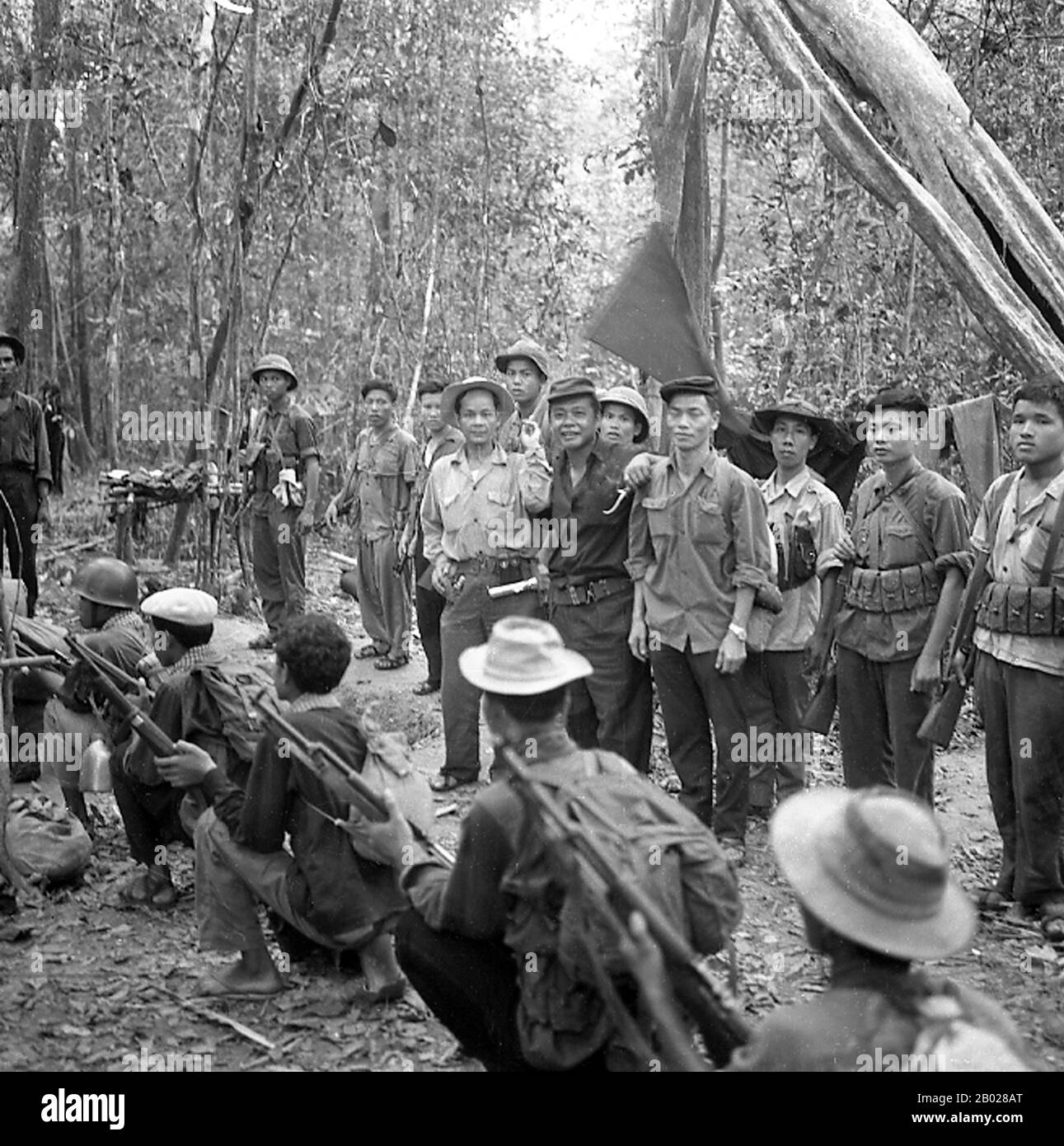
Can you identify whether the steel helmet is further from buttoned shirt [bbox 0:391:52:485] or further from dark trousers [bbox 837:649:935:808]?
buttoned shirt [bbox 0:391:52:485]

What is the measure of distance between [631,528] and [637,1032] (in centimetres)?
347

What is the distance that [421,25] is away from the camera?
537 inches

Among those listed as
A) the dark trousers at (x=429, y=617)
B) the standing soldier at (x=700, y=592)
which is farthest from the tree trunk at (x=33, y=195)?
the standing soldier at (x=700, y=592)

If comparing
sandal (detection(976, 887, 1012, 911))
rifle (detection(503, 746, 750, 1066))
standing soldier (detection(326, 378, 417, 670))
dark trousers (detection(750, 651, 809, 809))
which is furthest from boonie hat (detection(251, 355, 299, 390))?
rifle (detection(503, 746, 750, 1066))

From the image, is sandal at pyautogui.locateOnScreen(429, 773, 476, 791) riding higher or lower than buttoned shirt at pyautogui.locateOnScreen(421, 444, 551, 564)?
lower

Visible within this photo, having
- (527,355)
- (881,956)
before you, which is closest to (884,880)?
(881,956)

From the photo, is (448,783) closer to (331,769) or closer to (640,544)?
(640,544)

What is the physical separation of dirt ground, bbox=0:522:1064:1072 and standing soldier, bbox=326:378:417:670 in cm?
352

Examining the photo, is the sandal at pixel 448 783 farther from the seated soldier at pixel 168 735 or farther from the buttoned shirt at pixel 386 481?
the buttoned shirt at pixel 386 481

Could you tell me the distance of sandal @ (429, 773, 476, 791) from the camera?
21.7 ft

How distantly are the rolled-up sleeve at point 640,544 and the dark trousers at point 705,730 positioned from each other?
383 mm

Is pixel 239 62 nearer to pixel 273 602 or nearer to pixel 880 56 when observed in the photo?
pixel 273 602

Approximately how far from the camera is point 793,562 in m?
6.14

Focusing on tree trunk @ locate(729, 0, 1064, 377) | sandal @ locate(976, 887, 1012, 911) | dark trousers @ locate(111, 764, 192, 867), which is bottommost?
sandal @ locate(976, 887, 1012, 911)
